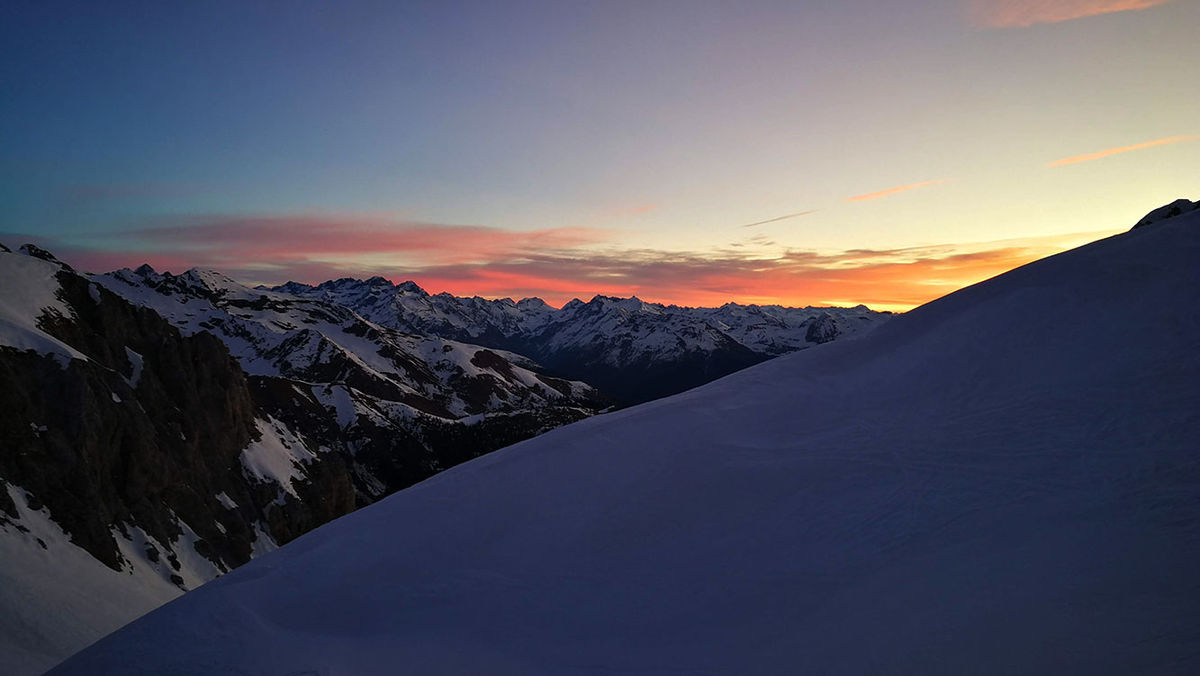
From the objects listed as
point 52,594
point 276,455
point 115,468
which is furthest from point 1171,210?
point 276,455

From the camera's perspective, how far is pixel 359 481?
154125 millimetres

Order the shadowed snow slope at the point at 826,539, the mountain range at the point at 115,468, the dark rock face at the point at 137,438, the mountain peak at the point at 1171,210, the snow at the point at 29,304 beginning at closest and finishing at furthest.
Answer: the shadowed snow slope at the point at 826,539 → the mountain peak at the point at 1171,210 → the mountain range at the point at 115,468 → the dark rock face at the point at 137,438 → the snow at the point at 29,304

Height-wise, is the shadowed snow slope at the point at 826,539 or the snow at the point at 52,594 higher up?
the shadowed snow slope at the point at 826,539

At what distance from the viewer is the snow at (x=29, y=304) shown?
183 ft

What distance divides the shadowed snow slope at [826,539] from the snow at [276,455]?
97.8m

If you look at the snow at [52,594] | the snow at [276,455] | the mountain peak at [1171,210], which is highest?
the mountain peak at [1171,210]

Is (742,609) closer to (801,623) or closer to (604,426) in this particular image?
(801,623)

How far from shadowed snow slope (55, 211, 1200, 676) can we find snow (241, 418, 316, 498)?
97756mm

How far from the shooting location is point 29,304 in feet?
216

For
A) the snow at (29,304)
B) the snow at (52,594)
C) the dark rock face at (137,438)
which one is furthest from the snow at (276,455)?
the snow at (52,594)

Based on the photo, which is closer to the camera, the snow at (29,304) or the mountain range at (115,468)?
the mountain range at (115,468)

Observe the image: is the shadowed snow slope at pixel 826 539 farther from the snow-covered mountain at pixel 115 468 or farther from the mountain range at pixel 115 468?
the snow-covered mountain at pixel 115 468

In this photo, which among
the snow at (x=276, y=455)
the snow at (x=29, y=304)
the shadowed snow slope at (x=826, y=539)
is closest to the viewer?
the shadowed snow slope at (x=826, y=539)

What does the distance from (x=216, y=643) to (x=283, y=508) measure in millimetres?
96602
